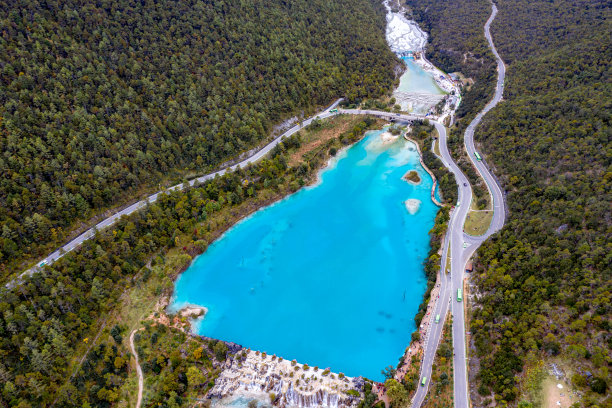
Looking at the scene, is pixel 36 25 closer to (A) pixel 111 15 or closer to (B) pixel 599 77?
(A) pixel 111 15

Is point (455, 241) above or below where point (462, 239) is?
below

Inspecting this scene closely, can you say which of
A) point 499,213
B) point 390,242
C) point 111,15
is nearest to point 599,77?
point 499,213

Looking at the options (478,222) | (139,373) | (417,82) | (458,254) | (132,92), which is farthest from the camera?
(417,82)

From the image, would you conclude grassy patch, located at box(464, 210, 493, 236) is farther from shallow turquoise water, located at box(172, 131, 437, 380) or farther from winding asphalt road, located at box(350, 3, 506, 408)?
shallow turquoise water, located at box(172, 131, 437, 380)

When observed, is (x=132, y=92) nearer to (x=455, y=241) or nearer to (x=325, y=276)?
(x=325, y=276)

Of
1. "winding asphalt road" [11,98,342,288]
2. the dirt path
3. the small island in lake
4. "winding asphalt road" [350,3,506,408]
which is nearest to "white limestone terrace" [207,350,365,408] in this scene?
the dirt path

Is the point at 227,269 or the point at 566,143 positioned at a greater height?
the point at 566,143

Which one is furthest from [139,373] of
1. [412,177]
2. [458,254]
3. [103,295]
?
[412,177]
